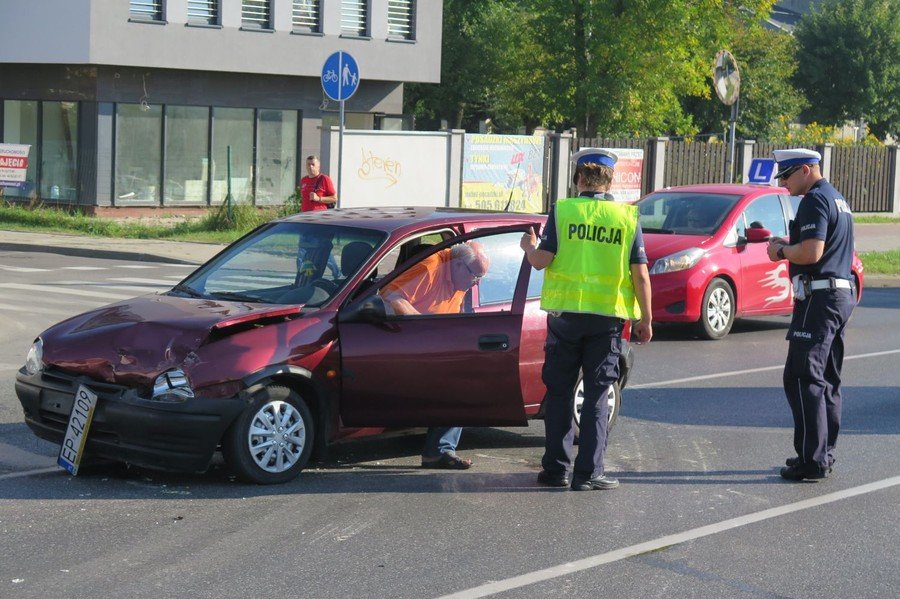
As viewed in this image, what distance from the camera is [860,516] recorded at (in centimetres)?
699

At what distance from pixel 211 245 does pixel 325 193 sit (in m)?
6.58

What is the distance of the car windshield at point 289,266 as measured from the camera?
7.72 meters

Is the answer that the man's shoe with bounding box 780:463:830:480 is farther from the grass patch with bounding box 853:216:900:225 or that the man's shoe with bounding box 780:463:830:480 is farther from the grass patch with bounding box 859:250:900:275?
the grass patch with bounding box 853:216:900:225

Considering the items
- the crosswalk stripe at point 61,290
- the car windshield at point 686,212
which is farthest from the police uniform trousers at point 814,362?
the crosswalk stripe at point 61,290

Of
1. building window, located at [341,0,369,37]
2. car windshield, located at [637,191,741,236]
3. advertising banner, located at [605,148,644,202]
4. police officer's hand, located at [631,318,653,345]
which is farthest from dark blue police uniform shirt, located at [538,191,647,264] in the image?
building window, located at [341,0,369,37]

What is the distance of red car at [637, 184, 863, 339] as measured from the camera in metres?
13.8

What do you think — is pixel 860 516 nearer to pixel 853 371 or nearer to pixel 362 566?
pixel 362 566

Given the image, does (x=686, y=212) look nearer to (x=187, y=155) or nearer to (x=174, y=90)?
(x=187, y=155)

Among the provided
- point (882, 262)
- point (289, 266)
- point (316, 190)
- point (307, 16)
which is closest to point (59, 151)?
point (307, 16)

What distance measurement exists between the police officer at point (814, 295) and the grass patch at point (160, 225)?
18.9 meters

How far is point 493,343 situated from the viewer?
764 centimetres

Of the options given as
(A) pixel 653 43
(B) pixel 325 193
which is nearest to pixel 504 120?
(A) pixel 653 43

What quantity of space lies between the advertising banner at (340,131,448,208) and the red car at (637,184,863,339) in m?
9.66

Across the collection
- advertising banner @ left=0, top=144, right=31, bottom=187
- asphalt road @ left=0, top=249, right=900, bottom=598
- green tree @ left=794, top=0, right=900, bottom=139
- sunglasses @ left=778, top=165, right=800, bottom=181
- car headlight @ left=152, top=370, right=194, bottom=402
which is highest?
green tree @ left=794, top=0, right=900, bottom=139
